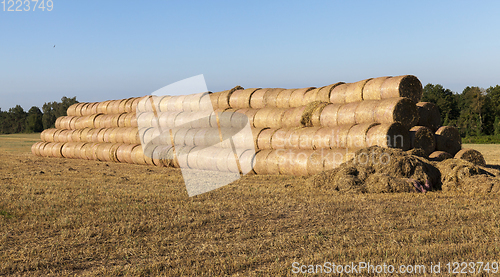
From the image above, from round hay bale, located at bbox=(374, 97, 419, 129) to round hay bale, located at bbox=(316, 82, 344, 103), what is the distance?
2.09 m

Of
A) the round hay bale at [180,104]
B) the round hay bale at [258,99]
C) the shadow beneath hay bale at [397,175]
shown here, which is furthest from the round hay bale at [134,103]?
the shadow beneath hay bale at [397,175]

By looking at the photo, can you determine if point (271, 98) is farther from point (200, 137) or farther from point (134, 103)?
point (134, 103)

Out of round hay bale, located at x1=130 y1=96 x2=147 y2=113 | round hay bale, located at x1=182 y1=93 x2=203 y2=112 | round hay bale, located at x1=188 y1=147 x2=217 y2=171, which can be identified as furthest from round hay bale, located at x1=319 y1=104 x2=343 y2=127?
round hay bale, located at x1=130 y1=96 x2=147 y2=113

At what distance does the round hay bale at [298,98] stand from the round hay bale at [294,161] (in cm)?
199

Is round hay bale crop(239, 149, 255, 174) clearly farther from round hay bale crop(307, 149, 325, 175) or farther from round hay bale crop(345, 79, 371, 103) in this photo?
round hay bale crop(345, 79, 371, 103)

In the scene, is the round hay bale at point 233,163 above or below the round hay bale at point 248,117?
below

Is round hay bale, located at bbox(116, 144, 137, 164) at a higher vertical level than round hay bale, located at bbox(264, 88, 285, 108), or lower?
lower

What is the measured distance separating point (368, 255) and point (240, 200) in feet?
13.4

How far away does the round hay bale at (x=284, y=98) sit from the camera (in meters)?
15.0

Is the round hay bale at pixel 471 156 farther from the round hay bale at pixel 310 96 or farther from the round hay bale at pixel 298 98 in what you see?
the round hay bale at pixel 298 98

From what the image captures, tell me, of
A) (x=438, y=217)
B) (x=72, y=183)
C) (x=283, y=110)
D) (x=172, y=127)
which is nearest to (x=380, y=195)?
(x=438, y=217)

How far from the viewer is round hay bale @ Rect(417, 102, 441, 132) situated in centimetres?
1313

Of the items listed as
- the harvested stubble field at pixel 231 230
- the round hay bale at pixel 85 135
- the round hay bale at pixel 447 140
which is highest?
the round hay bale at pixel 85 135

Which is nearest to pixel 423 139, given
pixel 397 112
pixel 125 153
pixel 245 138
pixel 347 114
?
pixel 397 112
